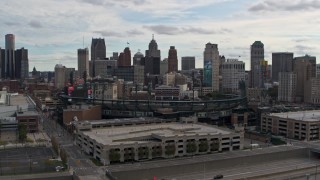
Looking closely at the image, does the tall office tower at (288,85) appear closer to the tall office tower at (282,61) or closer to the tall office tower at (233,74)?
the tall office tower at (233,74)

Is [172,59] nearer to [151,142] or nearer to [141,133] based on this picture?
[141,133]

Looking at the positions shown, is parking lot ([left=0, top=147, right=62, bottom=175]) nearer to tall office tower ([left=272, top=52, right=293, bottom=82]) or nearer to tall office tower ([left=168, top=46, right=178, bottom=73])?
tall office tower ([left=272, top=52, right=293, bottom=82])

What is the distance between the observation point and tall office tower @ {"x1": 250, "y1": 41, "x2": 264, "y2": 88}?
156m

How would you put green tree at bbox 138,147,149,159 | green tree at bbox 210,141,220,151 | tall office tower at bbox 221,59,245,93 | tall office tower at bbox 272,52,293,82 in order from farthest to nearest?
tall office tower at bbox 272,52,293,82 → tall office tower at bbox 221,59,245,93 → green tree at bbox 210,141,220,151 → green tree at bbox 138,147,149,159

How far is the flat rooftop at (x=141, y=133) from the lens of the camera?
148 feet

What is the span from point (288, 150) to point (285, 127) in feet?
40.0

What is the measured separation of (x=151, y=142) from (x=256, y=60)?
5166 inches

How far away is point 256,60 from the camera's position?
168 meters

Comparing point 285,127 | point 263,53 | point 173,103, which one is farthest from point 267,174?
point 263,53

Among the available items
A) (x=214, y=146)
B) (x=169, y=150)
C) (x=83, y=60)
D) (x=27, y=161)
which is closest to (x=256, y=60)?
(x=83, y=60)

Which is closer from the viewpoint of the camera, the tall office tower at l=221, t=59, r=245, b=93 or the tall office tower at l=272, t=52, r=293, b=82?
the tall office tower at l=221, t=59, r=245, b=93

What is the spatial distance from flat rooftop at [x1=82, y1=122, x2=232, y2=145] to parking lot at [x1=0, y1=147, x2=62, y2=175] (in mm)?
5178

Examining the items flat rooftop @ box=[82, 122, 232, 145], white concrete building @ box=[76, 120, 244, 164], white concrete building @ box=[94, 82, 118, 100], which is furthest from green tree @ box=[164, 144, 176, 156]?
white concrete building @ box=[94, 82, 118, 100]

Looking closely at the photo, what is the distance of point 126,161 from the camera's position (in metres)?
42.3
